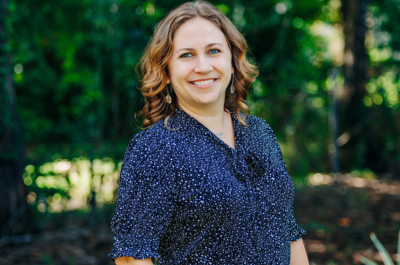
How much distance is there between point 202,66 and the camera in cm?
145

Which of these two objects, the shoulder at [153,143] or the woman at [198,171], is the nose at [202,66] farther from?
the shoulder at [153,143]

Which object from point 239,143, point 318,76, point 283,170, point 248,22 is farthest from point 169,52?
point 318,76

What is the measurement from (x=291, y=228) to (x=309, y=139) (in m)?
6.21

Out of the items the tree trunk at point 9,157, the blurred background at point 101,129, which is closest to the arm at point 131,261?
the blurred background at point 101,129

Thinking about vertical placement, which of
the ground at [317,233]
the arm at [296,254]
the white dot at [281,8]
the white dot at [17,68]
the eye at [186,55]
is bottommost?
the ground at [317,233]

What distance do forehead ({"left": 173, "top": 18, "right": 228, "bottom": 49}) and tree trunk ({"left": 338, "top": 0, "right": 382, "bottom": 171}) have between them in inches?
248

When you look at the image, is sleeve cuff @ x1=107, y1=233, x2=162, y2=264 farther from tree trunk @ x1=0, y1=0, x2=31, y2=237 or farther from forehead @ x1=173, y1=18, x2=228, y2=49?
tree trunk @ x1=0, y1=0, x2=31, y2=237

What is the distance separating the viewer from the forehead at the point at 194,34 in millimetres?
1458

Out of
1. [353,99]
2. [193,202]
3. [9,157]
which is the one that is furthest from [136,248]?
[353,99]

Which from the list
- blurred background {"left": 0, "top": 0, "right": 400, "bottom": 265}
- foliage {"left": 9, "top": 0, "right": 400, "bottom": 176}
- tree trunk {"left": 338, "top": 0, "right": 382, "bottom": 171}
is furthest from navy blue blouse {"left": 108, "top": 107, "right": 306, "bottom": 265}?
tree trunk {"left": 338, "top": 0, "right": 382, "bottom": 171}

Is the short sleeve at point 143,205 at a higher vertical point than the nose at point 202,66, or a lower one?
lower

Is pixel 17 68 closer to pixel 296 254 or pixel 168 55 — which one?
pixel 168 55

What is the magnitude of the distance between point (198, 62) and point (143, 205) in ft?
1.78

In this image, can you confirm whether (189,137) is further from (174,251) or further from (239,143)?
(174,251)
